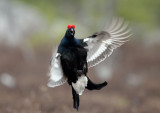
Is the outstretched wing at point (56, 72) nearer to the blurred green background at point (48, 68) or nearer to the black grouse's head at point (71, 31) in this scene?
the black grouse's head at point (71, 31)

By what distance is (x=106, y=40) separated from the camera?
6723 mm

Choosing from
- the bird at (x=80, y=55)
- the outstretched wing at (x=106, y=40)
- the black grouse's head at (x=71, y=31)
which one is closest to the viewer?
the black grouse's head at (x=71, y=31)

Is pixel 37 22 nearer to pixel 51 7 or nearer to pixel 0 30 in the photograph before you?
pixel 0 30

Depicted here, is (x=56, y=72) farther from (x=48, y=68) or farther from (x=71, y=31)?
(x=48, y=68)

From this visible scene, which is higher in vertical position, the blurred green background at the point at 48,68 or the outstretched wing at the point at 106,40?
the outstretched wing at the point at 106,40

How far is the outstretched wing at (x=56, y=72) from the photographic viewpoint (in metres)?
5.93

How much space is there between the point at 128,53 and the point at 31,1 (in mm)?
19356

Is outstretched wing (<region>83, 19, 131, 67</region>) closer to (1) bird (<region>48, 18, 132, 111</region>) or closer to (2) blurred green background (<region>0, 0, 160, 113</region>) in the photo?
(1) bird (<region>48, 18, 132, 111</region>)

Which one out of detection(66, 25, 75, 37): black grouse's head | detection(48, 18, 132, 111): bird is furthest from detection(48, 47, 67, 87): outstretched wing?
detection(66, 25, 75, 37): black grouse's head

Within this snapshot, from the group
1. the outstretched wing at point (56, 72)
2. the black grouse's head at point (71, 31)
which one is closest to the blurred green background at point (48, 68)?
the outstretched wing at point (56, 72)

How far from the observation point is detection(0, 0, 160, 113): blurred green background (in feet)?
29.6

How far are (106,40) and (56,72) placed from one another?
1067 mm

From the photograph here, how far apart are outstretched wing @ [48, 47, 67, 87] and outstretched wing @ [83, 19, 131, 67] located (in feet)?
2.09

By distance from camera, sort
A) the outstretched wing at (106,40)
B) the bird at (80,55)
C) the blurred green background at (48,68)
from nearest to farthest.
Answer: the bird at (80,55), the outstretched wing at (106,40), the blurred green background at (48,68)
